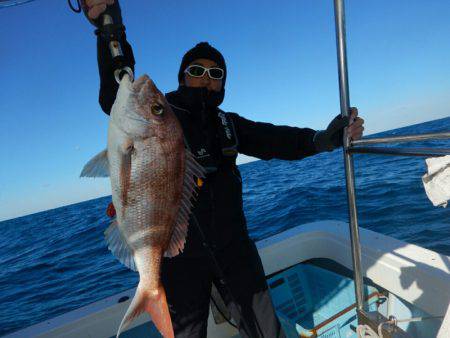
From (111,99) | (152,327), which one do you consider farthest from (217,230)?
(152,327)

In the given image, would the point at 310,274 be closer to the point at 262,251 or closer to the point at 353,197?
the point at 262,251

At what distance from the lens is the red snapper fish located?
57.6 inches

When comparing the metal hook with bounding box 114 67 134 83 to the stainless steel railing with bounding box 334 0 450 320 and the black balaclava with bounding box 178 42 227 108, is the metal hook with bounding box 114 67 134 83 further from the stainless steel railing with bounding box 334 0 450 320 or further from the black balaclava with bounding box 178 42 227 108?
the stainless steel railing with bounding box 334 0 450 320

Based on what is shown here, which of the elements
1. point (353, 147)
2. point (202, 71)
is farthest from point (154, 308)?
point (202, 71)

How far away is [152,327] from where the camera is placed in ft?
10.0

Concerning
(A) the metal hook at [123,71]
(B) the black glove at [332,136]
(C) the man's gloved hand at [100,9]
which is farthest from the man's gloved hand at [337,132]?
(C) the man's gloved hand at [100,9]

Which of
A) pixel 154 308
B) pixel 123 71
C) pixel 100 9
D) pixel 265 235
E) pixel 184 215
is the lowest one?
pixel 265 235

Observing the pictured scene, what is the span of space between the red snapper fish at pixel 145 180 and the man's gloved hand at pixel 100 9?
1.10ft

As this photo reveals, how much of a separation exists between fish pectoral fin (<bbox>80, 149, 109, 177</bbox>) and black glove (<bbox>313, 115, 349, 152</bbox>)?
1441 mm

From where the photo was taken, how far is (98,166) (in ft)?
4.95

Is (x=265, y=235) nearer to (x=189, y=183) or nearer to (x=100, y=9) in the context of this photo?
(x=189, y=183)

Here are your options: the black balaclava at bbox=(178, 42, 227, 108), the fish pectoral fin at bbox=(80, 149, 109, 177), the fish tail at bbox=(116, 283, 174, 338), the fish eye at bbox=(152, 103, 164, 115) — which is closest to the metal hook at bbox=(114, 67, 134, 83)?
the fish eye at bbox=(152, 103, 164, 115)

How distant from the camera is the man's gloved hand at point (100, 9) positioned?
4.91ft

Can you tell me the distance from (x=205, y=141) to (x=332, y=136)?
2.96 feet
